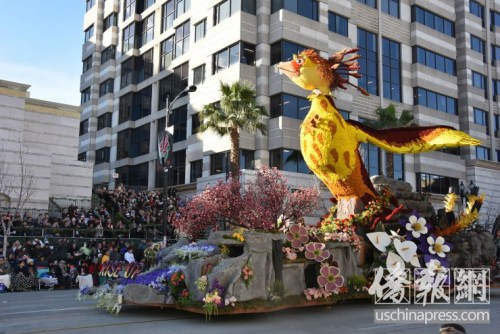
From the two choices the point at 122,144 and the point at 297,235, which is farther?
the point at 122,144

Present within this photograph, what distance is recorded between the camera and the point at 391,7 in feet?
141

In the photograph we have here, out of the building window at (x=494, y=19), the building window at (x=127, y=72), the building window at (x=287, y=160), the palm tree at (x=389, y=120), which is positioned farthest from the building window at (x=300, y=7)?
the building window at (x=494, y=19)

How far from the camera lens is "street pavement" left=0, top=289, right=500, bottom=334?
984 centimetres

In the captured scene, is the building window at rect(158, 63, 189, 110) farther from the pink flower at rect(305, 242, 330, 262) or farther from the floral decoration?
the floral decoration

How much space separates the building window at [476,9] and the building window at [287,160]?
27.2 metres

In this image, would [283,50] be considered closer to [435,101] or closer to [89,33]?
[435,101]

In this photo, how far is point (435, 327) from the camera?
1042 cm

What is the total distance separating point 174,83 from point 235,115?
15849 mm

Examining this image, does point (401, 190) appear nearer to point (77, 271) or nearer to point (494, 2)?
point (77, 271)

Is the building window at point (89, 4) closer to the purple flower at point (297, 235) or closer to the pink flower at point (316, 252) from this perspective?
the purple flower at point (297, 235)

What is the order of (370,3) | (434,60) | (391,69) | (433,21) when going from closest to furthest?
(370,3) < (391,69) < (434,60) < (433,21)

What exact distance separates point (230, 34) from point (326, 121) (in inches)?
862

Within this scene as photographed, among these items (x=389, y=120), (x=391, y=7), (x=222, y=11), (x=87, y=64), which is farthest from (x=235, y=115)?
(x=87, y=64)

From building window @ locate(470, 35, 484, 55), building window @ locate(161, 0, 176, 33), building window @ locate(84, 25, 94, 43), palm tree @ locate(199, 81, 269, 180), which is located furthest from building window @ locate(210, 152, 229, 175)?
building window @ locate(84, 25, 94, 43)
